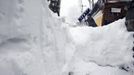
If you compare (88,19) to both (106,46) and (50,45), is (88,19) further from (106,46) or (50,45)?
(50,45)

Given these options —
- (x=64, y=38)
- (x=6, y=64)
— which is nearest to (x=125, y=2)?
(x=64, y=38)

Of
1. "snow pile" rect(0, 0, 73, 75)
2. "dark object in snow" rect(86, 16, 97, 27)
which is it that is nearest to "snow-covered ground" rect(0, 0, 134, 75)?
"snow pile" rect(0, 0, 73, 75)

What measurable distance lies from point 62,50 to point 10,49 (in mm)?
1755

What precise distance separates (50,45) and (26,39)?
82 centimetres

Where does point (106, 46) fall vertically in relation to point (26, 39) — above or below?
below

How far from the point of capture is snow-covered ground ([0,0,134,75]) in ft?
7.95

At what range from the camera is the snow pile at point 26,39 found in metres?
2.38

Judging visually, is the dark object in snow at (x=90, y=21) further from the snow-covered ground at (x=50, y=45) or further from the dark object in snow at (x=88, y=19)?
the snow-covered ground at (x=50, y=45)

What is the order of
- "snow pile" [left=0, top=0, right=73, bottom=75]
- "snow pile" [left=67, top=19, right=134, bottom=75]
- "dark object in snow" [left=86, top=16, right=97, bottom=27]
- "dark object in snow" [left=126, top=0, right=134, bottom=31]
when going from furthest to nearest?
1. "dark object in snow" [left=86, top=16, right=97, bottom=27]
2. "dark object in snow" [left=126, top=0, right=134, bottom=31]
3. "snow pile" [left=67, top=19, right=134, bottom=75]
4. "snow pile" [left=0, top=0, right=73, bottom=75]

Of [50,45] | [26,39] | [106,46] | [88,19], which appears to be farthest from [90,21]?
[26,39]

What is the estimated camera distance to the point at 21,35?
2570 mm

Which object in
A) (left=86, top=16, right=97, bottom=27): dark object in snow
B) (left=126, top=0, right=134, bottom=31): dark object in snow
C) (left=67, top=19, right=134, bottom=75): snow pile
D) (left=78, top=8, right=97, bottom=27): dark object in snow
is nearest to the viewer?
(left=67, top=19, right=134, bottom=75): snow pile

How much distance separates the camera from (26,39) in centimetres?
266

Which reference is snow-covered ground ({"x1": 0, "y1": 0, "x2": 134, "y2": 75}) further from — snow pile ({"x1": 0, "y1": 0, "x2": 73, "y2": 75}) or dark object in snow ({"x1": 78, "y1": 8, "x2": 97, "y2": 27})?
dark object in snow ({"x1": 78, "y1": 8, "x2": 97, "y2": 27})
